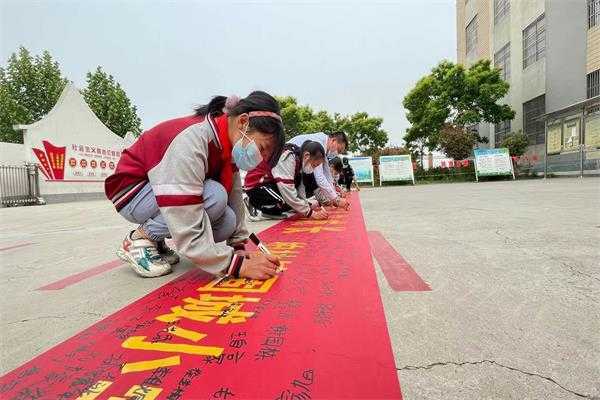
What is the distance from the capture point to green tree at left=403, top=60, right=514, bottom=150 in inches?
576

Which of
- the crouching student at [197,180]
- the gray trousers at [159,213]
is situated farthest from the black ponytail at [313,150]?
the gray trousers at [159,213]

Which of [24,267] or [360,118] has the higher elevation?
[360,118]

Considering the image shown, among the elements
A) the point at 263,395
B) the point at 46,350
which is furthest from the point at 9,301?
the point at 263,395

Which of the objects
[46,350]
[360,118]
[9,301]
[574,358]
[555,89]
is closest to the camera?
[574,358]

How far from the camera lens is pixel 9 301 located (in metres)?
1.56

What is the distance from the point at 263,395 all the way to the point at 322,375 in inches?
5.7

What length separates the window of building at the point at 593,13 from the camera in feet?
38.9

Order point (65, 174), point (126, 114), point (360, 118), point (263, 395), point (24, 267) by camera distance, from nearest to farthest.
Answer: point (263, 395)
point (24, 267)
point (65, 174)
point (126, 114)
point (360, 118)

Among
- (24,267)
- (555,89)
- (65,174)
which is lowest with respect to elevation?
(24,267)

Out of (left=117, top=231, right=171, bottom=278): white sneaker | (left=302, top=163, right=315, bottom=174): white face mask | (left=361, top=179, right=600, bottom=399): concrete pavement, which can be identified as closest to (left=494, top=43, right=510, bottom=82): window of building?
(left=302, top=163, right=315, bottom=174): white face mask

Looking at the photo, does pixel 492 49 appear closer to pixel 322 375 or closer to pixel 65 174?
pixel 65 174

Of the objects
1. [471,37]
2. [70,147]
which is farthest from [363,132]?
[70,147]

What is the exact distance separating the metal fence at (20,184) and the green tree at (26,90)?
9.90 m

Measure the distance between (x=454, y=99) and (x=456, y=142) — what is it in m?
2.19
